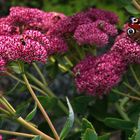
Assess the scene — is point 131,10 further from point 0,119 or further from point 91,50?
point 0,119

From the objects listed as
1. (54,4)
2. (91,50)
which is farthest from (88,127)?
(54,4)

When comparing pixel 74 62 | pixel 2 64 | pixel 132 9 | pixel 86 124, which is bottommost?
pixel 86 124

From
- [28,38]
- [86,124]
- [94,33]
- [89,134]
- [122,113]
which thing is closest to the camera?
[89,134]

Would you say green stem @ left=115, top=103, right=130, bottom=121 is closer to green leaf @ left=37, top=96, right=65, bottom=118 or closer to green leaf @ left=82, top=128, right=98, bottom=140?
green leaf @ left=37, top=96, right=65, bottom=118

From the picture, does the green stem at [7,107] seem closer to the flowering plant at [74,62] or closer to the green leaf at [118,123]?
the flowering plant at [74,62]

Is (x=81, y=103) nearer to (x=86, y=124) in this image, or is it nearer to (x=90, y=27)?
(x=90, y=27)

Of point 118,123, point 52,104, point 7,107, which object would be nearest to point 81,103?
point 52,104

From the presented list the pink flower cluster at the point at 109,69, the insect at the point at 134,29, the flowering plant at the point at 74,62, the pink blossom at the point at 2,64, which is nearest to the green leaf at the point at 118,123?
the flowering plant at the point at 74,62

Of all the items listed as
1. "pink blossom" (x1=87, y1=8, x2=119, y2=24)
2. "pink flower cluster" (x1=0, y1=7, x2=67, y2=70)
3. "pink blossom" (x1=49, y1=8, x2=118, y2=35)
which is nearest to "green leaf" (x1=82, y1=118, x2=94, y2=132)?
"pink flower cluster" (x1=0, y1=7, x2=67, y2=70)
